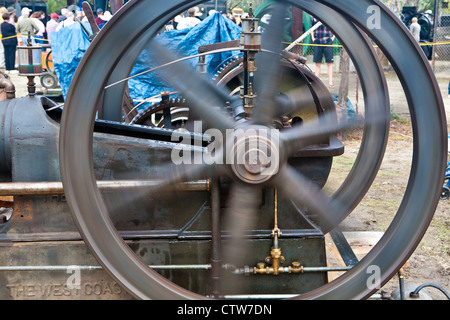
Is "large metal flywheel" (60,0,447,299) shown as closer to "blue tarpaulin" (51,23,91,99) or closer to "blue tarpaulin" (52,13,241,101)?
"blue tarpaulin" (52,13,241,101)

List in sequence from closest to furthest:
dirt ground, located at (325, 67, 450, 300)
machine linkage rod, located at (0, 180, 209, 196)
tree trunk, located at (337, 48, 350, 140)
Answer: machine linkage rod, located at (0, 180, 209, 196) → dirt ground, located at (325, 67, 450, 300) → tree trunk, located at (337, 48, 350, 140)

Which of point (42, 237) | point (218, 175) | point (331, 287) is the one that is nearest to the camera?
point (331, 287)

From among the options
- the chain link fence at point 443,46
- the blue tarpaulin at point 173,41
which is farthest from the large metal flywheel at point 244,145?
the chain link fence at point 443,46

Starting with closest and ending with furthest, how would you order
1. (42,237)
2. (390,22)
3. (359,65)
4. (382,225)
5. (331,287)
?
1. (390,22)
2. (331,287)
3. (42,237)
4. (359,65)
5. (382,225)

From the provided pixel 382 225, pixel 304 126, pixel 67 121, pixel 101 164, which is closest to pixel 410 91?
pixel 304 126

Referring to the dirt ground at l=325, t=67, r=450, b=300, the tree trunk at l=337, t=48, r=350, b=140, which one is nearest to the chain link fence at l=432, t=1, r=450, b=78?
the tree trunk at l=337, t=48, r=350, b=140

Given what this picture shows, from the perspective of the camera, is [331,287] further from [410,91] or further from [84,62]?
[84,62]

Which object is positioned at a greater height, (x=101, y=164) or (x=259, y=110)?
(x=259, y=110)

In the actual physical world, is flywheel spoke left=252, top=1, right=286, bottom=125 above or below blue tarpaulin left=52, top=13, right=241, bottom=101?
below

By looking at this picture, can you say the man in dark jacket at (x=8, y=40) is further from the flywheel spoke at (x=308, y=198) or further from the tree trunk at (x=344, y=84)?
the flywheel spoke at (x=308, y=198)

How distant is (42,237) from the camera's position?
84.2 inches

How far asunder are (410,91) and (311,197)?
0.51 meters


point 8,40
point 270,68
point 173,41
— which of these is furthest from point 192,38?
point 270,68

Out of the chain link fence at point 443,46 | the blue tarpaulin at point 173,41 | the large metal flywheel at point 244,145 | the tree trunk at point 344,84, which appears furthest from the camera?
the chain link fence at point 443,46
